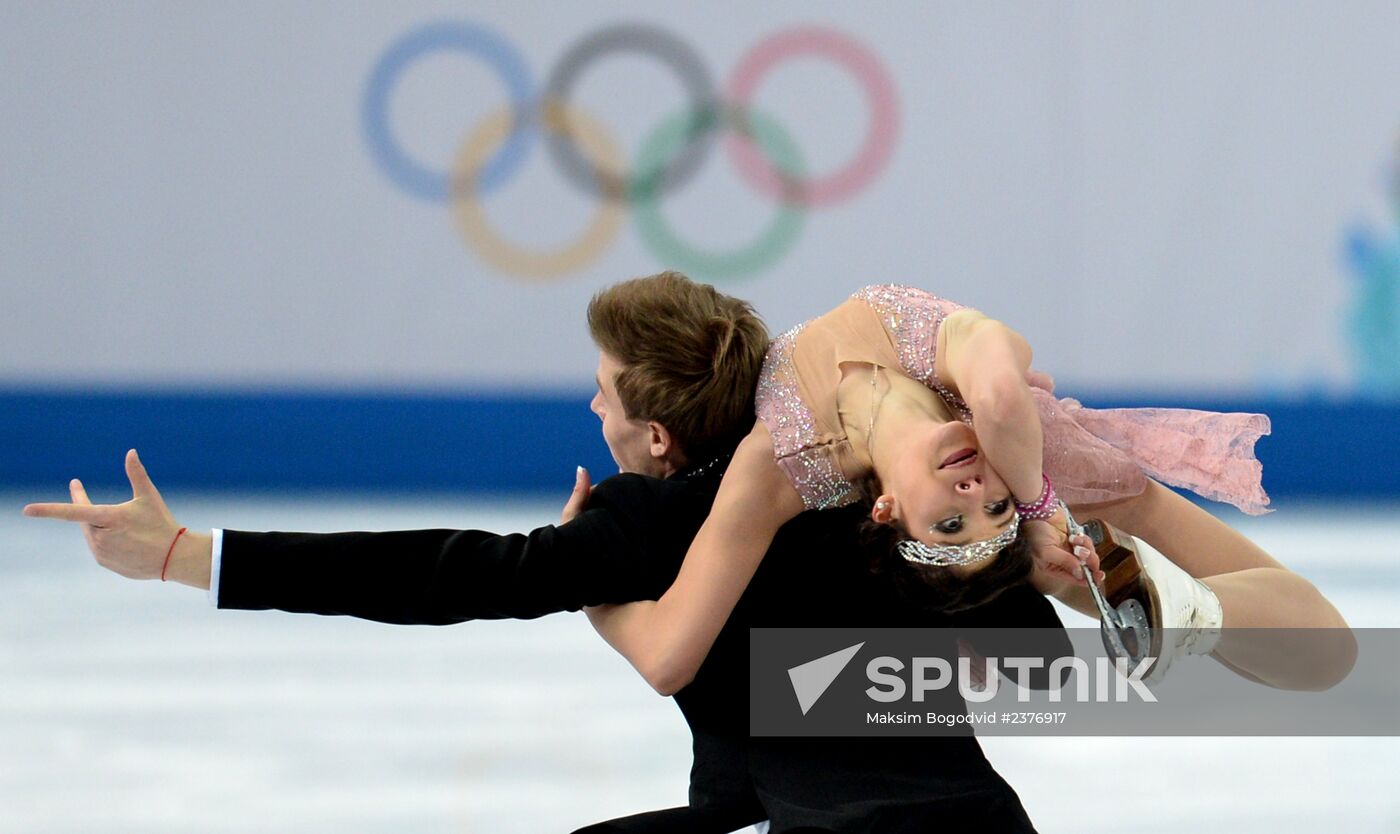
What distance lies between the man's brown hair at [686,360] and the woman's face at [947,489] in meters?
0.26

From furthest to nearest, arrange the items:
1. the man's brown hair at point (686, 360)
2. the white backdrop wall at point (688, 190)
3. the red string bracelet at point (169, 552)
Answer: the white backdrop wall at point (688, 190), the man's brown hair at point (686, 360), the red string bracelet at point (169, 552)

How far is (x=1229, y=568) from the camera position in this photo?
1.92 meters

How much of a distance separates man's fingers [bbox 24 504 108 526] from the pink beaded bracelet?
0.89 m

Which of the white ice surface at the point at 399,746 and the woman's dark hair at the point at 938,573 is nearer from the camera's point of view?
the woman's dark hair at the point at 938,573

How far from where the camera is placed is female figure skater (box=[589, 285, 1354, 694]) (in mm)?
1515

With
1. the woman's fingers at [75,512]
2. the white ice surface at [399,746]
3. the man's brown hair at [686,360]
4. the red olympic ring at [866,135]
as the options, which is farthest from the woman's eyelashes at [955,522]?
the red olympic ring at [866,135]

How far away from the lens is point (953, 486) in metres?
1.50

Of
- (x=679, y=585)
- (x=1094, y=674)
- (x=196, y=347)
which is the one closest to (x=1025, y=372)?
(x=679, y=585)

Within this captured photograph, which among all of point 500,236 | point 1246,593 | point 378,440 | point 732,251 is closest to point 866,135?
point 732,251

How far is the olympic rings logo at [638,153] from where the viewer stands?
5.57 meters

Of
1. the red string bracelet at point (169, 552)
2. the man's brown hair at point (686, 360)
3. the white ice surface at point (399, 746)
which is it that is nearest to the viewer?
the red string bracelet at point (169, 552)

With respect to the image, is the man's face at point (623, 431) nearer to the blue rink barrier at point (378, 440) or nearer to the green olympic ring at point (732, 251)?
the blue rink barrier at point (378, 440)

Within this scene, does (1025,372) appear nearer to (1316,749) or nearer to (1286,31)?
(1316,749)

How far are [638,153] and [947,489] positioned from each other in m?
4.26
